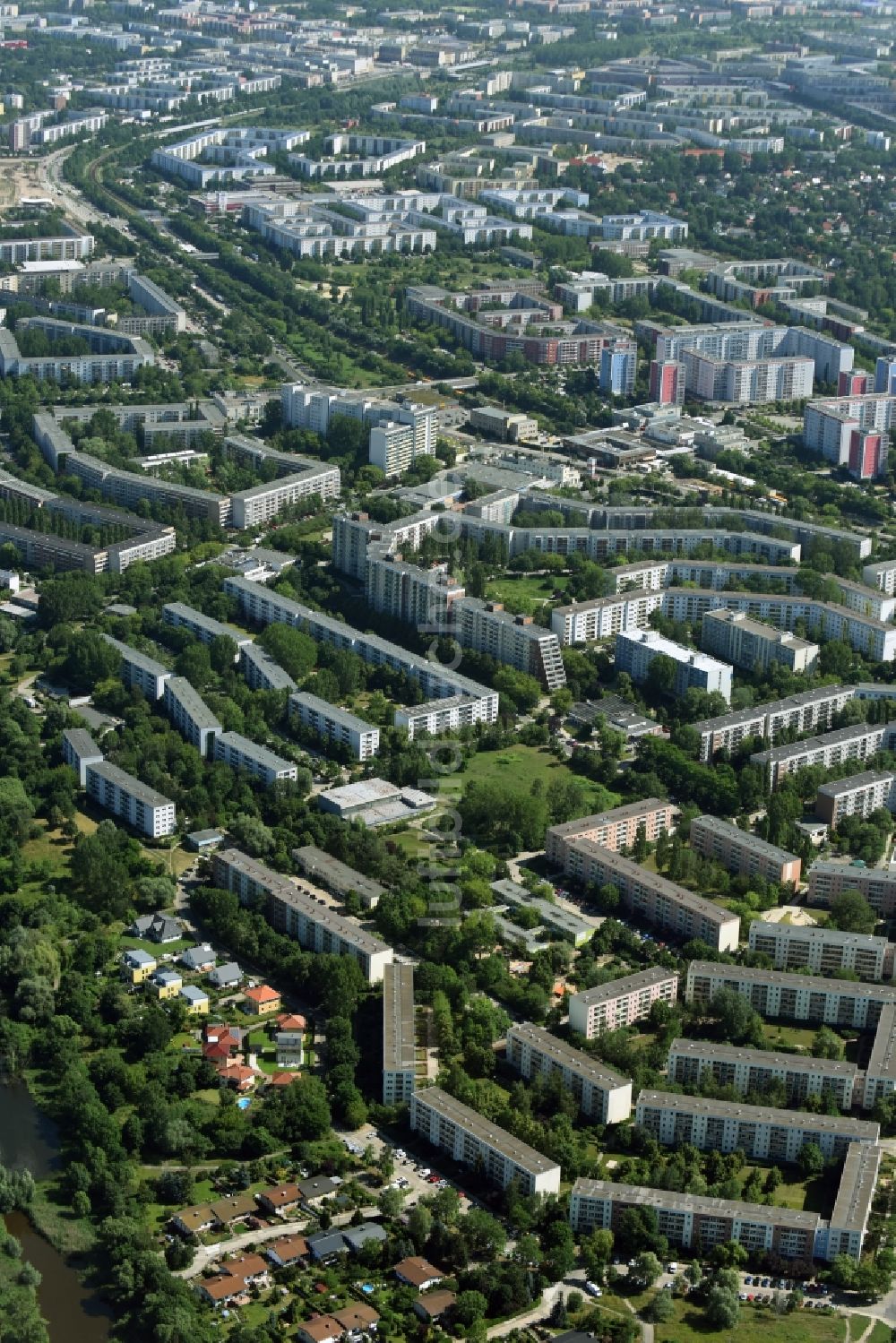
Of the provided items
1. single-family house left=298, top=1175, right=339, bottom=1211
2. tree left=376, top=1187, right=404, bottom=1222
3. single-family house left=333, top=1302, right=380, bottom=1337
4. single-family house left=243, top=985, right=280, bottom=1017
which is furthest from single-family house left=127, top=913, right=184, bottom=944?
single-family house left=333, top=1302, right=380, bottom=1337

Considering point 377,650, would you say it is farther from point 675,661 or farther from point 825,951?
point 825,951

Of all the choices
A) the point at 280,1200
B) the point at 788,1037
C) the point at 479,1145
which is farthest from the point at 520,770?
the point at 280,1200

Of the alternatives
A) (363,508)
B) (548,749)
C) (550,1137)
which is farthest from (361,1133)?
(363,508)

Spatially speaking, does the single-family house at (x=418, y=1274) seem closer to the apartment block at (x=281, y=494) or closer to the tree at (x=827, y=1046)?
the tree at (x=827, y=1046)

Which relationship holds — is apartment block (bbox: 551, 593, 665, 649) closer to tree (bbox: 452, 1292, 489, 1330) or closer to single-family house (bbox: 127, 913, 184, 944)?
single-family house (bbox: 127, 913, 184, 944)

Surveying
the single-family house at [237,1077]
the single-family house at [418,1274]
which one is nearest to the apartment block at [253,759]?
the single-family house at [237,1077]

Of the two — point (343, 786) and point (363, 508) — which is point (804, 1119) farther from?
point (363, 508)
